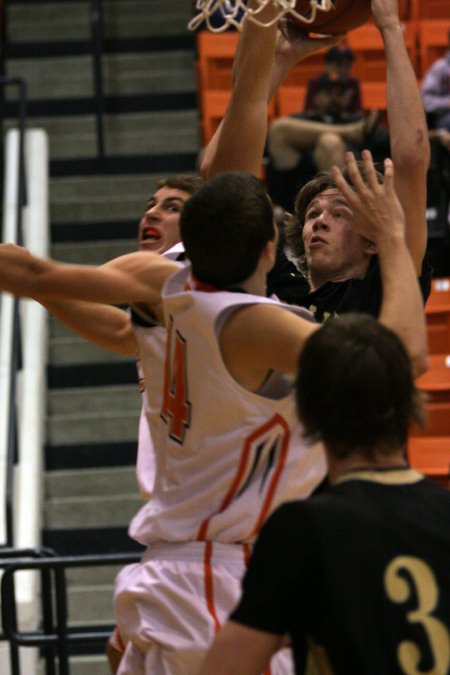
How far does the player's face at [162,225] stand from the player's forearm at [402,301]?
3.03ft

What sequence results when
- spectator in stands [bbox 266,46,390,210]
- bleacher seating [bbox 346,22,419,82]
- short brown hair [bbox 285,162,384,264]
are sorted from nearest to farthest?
short brown hair [bbox 285,162,384,264] < spectator in stands [bbox 266,46,390,210] < bleacher seating [bbox 346,22,419,82]

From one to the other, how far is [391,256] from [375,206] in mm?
112

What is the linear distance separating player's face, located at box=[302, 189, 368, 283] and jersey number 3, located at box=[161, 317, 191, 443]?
74 centimetres

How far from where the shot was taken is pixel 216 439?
240 cm

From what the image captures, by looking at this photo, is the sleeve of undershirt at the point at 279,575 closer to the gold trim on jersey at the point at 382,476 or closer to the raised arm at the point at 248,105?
the gold trim on jersey at the point at 382,476

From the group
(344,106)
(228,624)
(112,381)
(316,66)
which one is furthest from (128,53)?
(228,624)

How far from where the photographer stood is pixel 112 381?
7.48 meters

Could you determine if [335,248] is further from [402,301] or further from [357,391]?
[357,391]

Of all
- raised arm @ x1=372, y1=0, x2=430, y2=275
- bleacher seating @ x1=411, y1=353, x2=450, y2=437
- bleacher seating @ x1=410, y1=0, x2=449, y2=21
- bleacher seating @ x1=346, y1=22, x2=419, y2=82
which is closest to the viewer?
raised arm @ x1=372, y1=0, x2=430, y2=275

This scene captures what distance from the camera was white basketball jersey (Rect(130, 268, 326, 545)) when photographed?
2.36 meters

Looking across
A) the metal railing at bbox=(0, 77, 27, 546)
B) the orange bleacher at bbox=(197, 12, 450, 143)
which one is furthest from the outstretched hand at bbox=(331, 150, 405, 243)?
the orange bleacher at bbox=(197, 12, 450, 143)

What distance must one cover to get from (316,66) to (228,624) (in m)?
7.98

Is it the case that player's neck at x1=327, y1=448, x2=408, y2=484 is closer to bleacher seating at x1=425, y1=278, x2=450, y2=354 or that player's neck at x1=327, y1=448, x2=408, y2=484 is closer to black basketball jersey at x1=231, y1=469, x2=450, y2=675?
black basketball jersey at x1=231, y1=469, x2=450, y2=675

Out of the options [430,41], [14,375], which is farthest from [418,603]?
[430,41]
